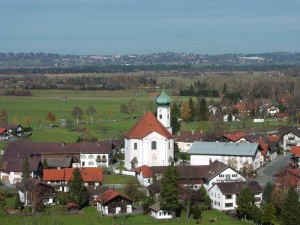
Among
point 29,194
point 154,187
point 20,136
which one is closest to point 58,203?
point 29,194

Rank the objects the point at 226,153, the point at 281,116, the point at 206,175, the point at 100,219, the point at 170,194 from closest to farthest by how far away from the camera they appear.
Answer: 1. the point at 100,219
2. the point at 170,194
3. the point at 206,175
4. the point at 226,153
5. the point at 281,116

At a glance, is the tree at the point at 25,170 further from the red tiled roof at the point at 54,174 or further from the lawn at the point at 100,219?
the lawn at the point at 100,219

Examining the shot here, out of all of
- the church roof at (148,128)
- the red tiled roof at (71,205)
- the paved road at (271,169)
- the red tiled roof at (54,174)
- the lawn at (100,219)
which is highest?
the church roof at (148,128)

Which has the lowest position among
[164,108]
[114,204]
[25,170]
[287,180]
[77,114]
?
[77,114]

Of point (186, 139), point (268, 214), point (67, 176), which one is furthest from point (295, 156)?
point (268, 214)

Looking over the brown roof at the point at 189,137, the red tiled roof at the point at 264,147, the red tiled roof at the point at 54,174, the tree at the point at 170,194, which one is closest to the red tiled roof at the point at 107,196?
the tree at the point at 170,194

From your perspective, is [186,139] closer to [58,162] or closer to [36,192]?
[58,162]

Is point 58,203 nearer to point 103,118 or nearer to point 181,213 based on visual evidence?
point 181,213

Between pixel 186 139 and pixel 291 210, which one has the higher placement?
pixel 291 210
